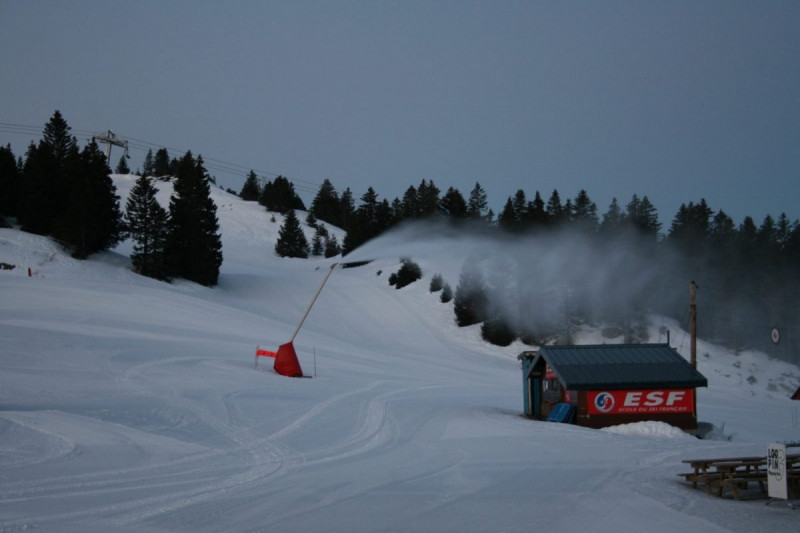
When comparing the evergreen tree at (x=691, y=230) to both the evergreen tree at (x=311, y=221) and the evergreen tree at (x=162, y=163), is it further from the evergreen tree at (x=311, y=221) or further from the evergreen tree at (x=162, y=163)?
the evergreen tree at (x=162, y=163)

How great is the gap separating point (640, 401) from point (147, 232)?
41.6 meters

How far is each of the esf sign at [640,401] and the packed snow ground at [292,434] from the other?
4.14 feet

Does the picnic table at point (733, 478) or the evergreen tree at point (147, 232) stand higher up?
the evergreen tree at point (147, 232)

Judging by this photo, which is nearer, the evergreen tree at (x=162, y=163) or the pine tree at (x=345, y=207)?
the pine tree at (x=345, y=207)

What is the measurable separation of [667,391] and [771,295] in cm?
4494

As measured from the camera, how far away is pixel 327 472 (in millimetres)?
13695

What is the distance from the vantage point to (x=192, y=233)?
58.2m

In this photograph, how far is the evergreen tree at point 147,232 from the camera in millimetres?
53250

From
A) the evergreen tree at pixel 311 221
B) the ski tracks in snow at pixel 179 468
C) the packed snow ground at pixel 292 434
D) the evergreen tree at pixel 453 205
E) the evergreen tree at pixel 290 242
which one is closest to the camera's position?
the ski tracks in snow at pixel 179 468

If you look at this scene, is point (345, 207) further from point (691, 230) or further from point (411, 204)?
point (691, 230)

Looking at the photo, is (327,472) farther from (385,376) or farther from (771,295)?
(771,295)

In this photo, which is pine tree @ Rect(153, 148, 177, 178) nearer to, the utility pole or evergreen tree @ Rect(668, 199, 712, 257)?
the utility pole

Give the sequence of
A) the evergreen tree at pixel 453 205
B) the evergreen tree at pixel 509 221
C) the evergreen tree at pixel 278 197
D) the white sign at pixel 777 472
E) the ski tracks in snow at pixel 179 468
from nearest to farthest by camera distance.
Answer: the ski tracks in snow at pixel 179 468 → the white sign at pixel 777 472 → the evergreen tree at pixel 509 221 → the evergreen tree at pixel 453 205 → the evergreen tree at pixel 278 197

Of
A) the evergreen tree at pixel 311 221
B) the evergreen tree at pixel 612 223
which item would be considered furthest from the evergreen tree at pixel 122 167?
the evergreen tree at pixel 612 223
